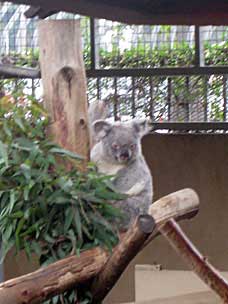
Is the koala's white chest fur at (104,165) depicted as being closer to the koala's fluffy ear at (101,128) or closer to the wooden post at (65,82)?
the koala's fluffy ear at (101,128)

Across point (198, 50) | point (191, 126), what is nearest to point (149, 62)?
point (198, 50)

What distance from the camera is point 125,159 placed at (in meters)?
3.47

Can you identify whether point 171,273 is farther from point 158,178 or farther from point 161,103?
point 161,103

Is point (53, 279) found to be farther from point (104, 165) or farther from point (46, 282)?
point (104, 165)

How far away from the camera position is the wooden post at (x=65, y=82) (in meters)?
2.88

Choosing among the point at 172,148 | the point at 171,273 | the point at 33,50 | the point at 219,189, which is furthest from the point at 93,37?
the point at 171,273

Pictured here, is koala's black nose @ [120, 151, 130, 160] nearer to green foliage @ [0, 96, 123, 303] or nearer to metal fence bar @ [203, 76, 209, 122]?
green foliage @ [0, 96, 123, 303]

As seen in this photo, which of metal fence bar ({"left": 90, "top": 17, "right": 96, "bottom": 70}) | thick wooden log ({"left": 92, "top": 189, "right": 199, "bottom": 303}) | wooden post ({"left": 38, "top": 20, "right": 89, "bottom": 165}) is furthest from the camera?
metal fence bar ({"left": 90, "top": 17, "right": 96, "bottom": 70})

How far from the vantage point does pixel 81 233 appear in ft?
9.46

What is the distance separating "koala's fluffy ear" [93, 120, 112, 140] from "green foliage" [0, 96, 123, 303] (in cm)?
47

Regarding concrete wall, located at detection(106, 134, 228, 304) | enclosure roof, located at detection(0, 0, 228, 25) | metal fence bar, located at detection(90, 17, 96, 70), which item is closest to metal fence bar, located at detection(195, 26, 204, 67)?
concrete wall, located at detection(106, 134, 228, 304)

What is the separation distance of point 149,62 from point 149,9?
5.28 ft

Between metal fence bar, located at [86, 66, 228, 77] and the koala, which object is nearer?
the koala

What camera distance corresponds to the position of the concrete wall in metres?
6.59
